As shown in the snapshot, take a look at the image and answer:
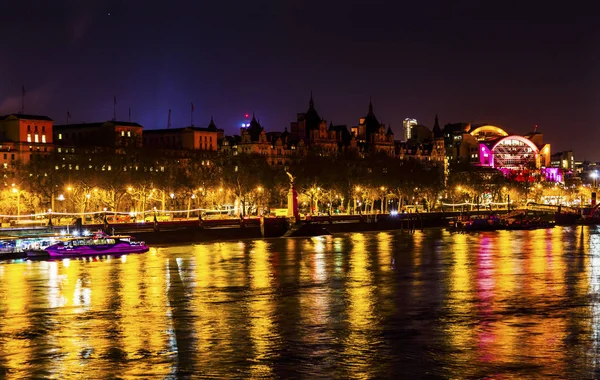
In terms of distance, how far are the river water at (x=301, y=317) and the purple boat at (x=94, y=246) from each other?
292 centimetres

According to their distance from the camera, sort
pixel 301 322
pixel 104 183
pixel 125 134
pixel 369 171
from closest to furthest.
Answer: pixel 301 322, pixel 104 183, pixel 369 171, pixel 125 134

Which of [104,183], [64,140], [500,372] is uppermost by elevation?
[64,140]

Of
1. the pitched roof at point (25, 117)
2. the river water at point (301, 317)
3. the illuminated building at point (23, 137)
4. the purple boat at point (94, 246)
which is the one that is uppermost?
the pitched roof at point (25, 117)

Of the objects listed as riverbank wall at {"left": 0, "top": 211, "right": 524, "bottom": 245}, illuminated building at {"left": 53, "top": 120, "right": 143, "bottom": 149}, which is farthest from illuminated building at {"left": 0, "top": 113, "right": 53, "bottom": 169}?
riverbank wall at {"left": 0, "top": 211, "right": 524, "bottom": 245}

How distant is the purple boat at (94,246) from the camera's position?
66625mm

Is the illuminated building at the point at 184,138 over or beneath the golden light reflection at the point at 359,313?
over

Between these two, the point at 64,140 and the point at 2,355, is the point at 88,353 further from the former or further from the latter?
the point at 64,140

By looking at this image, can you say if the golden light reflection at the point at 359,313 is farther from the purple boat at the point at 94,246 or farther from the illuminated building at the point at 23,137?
the illuminated building at the point at 23,137

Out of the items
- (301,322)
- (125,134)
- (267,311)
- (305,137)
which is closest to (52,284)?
(267,311)

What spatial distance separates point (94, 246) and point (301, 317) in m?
35.2

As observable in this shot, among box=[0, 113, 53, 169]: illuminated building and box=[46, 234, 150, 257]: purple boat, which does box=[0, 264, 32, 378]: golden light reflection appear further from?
box=[0, 113, 53, 169]: illuminated building

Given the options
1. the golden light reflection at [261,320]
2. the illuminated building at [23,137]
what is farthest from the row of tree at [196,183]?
the golden light reflection at [261,320]

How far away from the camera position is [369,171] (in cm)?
14838

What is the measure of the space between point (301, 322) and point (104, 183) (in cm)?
7745
